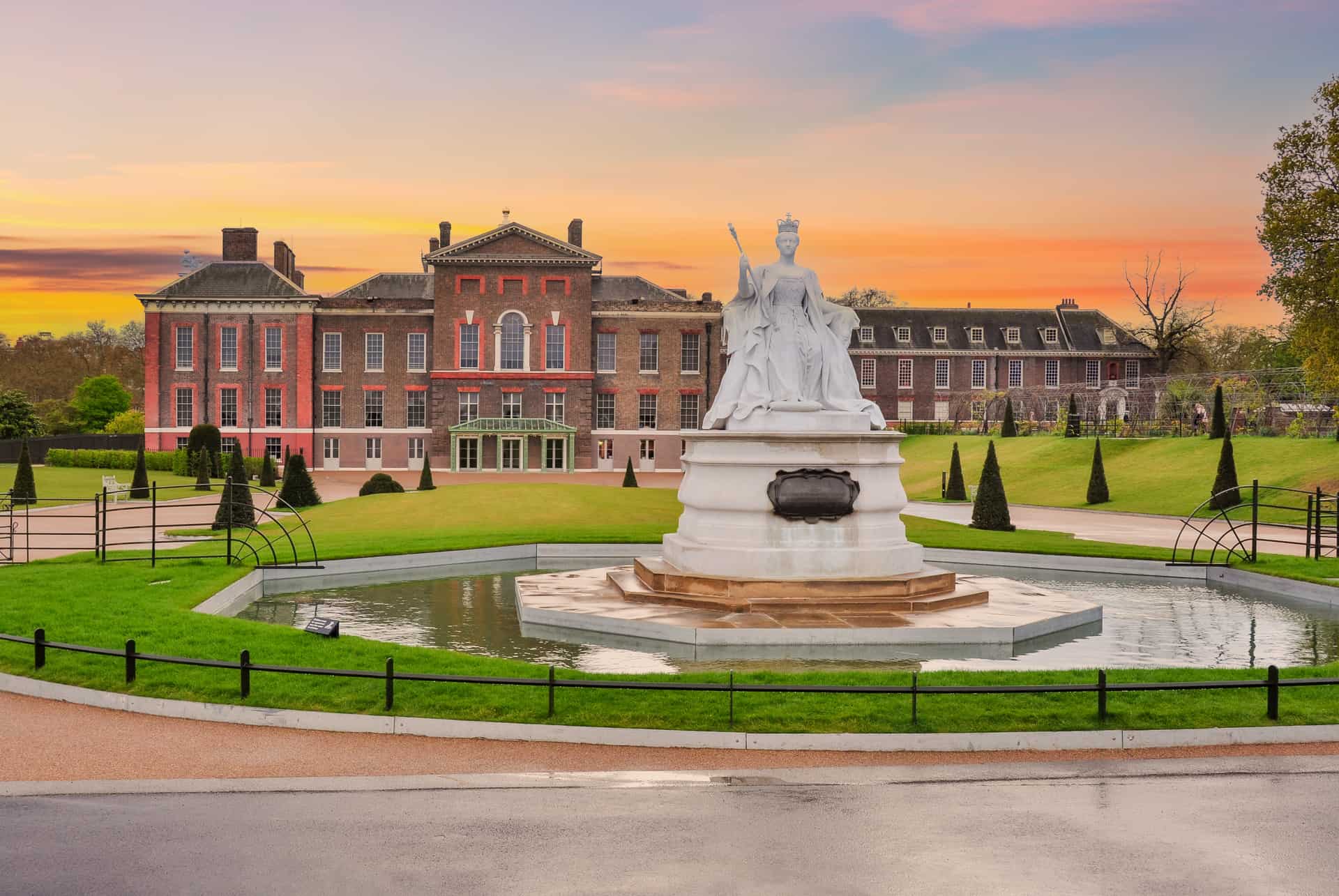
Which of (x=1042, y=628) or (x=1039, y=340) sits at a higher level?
(x=1039, y=340)

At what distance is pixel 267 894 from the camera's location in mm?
6352

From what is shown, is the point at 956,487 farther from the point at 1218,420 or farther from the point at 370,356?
the point at 370,356

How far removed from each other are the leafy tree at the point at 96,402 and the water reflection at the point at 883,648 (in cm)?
8030

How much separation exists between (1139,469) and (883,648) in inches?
1430

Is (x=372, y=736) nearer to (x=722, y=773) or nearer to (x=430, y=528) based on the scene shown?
(x=722, y=773)

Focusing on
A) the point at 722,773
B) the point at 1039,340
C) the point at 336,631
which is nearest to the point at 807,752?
the point at 722,773

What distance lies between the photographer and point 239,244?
6700 centimetres

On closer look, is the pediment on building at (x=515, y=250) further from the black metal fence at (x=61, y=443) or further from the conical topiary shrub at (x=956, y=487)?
the conical topiary shrub at (x=956, y=487)

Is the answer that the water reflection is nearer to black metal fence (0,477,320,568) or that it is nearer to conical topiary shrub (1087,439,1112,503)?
black metal fence (0,477,320,568)

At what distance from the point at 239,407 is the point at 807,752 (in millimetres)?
61294

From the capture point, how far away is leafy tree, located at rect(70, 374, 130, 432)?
291 feet

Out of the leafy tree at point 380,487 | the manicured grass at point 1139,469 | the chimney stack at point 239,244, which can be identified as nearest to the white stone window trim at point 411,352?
the chimney stack at point 239,244

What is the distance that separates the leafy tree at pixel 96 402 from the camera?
3492 inches

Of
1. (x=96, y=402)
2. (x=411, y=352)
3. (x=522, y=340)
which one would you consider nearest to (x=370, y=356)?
(x=411, y=352)
